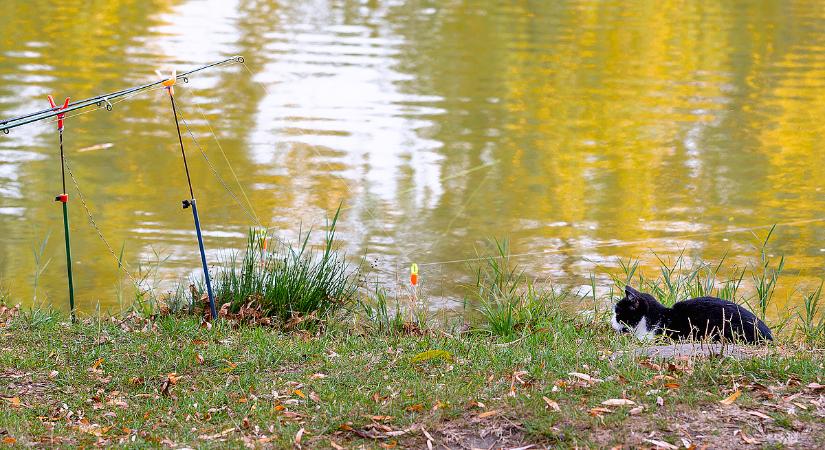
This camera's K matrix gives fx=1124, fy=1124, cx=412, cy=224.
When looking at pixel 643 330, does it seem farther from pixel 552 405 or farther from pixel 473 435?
pixel 473 435

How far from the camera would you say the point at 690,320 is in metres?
6.21

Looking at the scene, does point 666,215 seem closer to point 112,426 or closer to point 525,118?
point 525,118

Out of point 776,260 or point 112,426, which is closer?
point 112,426

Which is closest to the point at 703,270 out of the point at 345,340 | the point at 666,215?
the point at 666,215

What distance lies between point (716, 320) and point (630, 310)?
1.83 feet

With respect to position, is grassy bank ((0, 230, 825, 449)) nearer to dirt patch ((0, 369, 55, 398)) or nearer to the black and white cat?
dirt patch ((0, 369, 55, 398))

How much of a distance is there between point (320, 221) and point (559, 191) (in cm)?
267

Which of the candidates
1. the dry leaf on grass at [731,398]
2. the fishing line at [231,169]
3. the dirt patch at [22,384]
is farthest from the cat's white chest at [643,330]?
the fishing line at [231,169]

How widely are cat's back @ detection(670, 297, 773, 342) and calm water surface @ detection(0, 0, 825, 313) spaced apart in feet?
8.00

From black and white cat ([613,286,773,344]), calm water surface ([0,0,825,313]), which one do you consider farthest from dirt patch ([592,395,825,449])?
calm water surface ([0,0,825,313])

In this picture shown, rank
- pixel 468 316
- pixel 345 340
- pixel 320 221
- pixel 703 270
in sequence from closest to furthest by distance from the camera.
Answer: pixel 345 340, pixel 468 316, pixel 703 270, pixel 320 221

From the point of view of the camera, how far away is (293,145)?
13.0 meters

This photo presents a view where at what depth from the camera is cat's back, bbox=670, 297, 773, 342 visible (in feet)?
19.9

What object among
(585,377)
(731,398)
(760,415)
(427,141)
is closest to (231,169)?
(427,141)
